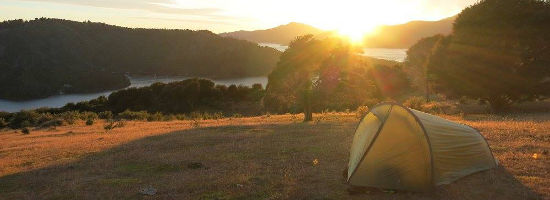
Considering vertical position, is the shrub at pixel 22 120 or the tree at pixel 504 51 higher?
the tree at pixel 504 51

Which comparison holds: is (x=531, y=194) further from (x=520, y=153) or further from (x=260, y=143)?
(x=260, y=143)

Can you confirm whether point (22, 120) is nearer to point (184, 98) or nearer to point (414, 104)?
point (184, 98)

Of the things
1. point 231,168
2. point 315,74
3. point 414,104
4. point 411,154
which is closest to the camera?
point 411,154

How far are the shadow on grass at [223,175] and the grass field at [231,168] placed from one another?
2cm

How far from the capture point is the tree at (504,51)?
30.2m

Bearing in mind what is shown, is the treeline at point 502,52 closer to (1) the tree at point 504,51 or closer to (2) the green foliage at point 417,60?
(1) the tree at point 504,51


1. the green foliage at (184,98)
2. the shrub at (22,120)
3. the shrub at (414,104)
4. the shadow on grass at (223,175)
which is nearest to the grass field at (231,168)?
the shadow on grass at (223,175)

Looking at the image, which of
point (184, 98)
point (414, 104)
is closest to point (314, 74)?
point (414, 104)

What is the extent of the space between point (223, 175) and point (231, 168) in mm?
971

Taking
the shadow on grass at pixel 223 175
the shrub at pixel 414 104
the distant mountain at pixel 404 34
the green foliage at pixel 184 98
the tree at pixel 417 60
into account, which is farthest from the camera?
the distant mountain at pixel 404 34

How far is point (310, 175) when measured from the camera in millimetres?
12164

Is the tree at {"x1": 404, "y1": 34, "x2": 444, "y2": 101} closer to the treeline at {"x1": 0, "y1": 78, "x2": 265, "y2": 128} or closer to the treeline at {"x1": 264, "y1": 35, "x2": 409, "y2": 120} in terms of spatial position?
Answer: the treeline at {"x1": 0, "y1": 78, "x2": 265, "y2": 128}

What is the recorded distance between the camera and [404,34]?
17362cm

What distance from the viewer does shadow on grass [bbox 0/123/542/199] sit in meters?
10.5
